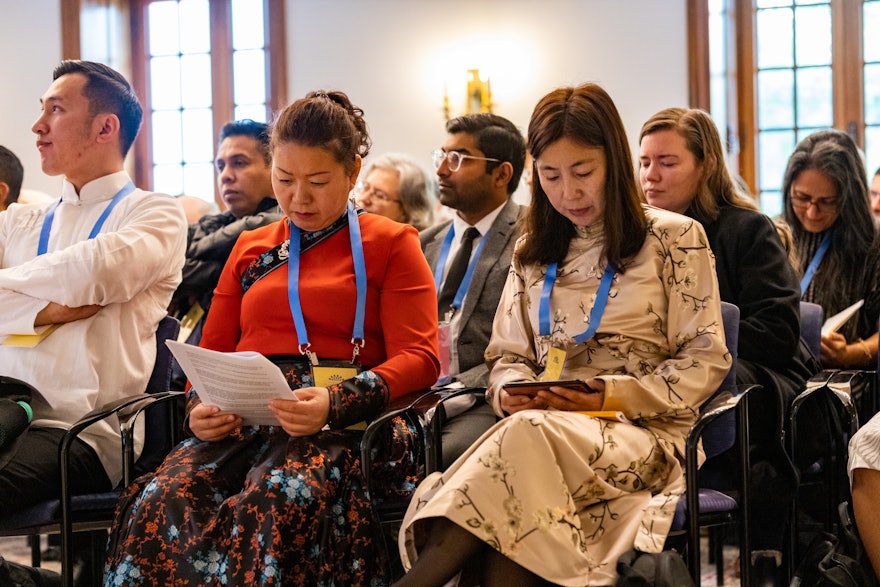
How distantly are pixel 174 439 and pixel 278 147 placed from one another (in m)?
0.88

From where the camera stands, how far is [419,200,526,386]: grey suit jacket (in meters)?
3.13

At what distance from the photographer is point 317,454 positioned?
225cm

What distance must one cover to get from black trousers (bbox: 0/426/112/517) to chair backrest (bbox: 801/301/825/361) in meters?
2.04

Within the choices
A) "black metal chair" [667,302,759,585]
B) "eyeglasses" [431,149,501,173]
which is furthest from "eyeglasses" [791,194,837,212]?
"black metal chair" [667,302,759,585]

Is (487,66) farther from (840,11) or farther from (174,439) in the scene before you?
(174,439)

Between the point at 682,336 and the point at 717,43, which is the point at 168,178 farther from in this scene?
the point at 682,336

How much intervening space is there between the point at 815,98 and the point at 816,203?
3391 millimetres

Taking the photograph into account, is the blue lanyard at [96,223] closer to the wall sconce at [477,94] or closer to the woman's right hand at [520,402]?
the woman's right hand at [520,402]

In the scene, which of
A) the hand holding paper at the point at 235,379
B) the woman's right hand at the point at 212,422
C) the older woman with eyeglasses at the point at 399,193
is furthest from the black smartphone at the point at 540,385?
the older woman with eyeglasses at the point at 399,193

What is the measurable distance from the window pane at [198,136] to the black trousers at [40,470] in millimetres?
5299

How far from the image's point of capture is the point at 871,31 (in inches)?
264

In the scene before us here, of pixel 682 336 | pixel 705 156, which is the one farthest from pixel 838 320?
pixel 682 336

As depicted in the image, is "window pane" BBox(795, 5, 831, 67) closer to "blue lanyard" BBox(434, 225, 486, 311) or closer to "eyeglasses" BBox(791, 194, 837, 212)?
"eyeglasses" BBox(791, 194, 837, 212)

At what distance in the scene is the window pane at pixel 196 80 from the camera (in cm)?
772
